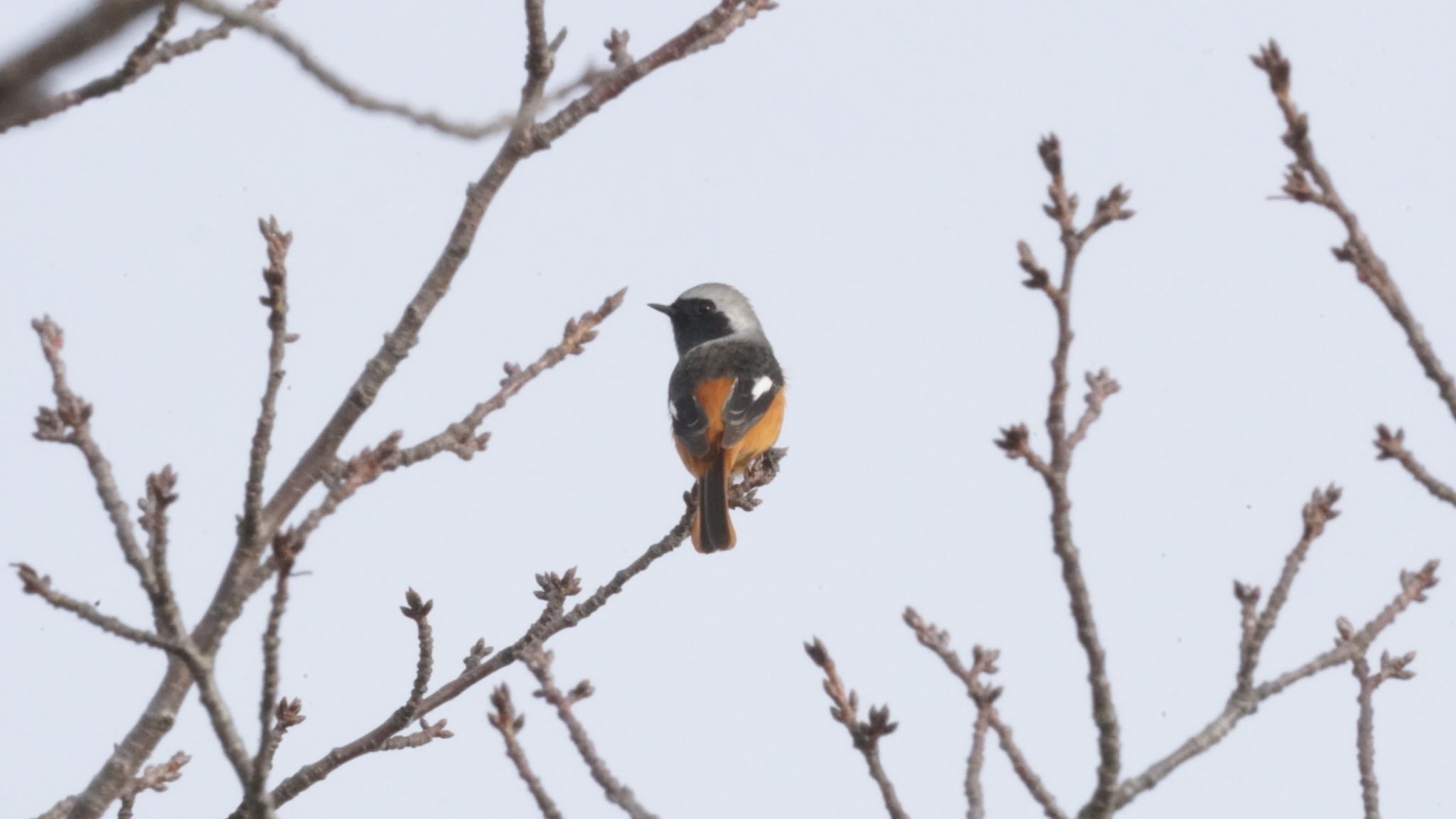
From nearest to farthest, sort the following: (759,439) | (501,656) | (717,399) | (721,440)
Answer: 1. (501,656)
2. (721,440)
3. (759,439)
4. (717,399)

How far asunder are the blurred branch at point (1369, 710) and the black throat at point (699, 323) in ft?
20.8

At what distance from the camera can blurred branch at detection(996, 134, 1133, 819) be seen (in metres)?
3.02

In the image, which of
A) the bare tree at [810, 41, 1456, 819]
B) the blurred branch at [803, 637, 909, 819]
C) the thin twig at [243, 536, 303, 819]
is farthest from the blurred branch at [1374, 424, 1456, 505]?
the thin twig at [243, 536, 303, 819]

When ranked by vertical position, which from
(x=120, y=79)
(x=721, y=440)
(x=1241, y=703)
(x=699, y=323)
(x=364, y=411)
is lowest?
(x=1241, y=703)

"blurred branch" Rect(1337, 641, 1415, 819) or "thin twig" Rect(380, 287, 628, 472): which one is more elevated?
"thin twig" Rect(380, 287, 628, 472)

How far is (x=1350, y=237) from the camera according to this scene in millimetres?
3023

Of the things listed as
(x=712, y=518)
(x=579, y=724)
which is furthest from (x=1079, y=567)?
(x=712, y=518)

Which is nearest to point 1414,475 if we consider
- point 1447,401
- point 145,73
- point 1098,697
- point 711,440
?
point 1447,401

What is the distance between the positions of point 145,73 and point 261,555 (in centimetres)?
126

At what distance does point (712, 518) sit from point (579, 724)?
128 inches

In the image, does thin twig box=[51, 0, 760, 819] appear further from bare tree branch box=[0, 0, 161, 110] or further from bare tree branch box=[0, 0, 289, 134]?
bare tree branch box=[0, 0, 161, 110]

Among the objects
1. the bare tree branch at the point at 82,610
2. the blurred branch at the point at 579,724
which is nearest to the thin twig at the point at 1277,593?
the blurred branch at the point at 579,724

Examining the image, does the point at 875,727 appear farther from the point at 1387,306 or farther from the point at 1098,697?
the point at 1387,306

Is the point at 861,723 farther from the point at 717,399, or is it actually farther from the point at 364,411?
the point at 717,399
